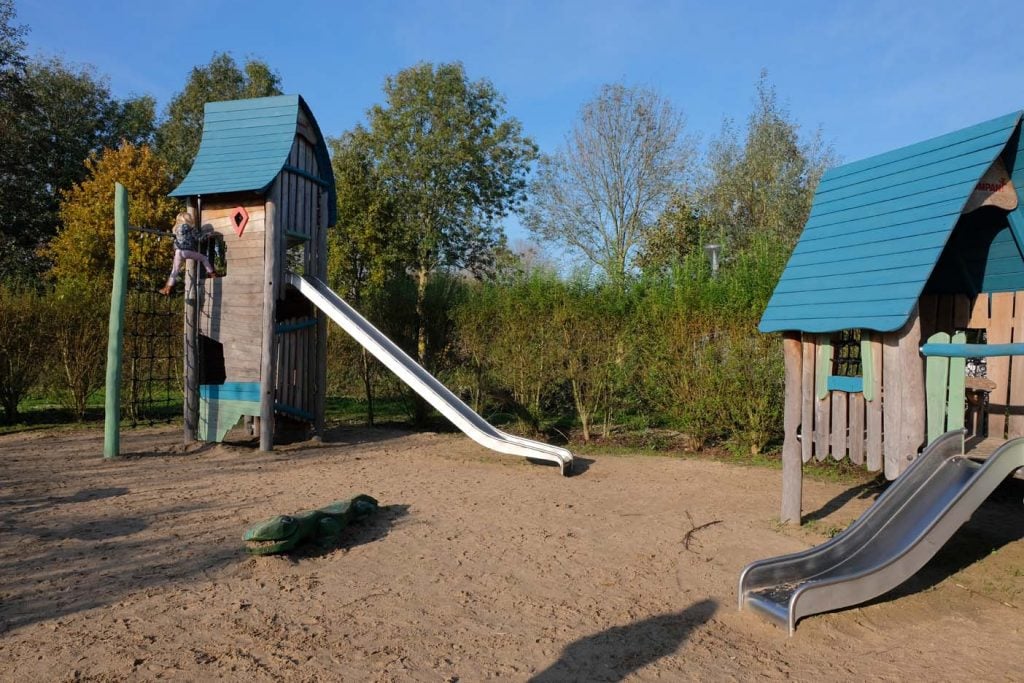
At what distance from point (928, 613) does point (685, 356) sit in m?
5.50

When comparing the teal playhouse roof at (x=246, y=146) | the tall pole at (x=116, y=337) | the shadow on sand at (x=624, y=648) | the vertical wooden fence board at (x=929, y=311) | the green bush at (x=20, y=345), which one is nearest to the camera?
the shadow on sand at (x=624, y=648)

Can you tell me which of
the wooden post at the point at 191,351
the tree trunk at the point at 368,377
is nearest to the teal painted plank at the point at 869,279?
the wooden post at the point at 191,351

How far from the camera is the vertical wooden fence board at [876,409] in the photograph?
498 cm

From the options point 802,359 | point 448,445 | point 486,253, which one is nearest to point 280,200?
point 448,445

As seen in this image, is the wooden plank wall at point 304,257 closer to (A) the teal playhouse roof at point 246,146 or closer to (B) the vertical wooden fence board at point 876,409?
(A) the teal playhouse roof at point 246,146

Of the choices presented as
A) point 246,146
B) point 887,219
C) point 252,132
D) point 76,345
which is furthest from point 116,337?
point 887,219

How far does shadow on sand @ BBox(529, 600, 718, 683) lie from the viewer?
10.9 ft

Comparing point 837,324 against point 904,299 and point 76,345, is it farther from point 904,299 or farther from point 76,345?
point 76,345

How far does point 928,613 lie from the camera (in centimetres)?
420

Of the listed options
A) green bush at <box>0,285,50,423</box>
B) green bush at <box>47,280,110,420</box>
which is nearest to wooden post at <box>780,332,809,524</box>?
green bush at <box>47,280,110,420</box>

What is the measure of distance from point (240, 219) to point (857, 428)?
7489mm

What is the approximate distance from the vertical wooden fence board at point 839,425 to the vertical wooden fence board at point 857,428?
7 cm

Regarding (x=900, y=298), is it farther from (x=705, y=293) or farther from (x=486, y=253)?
(x=486, y=253)

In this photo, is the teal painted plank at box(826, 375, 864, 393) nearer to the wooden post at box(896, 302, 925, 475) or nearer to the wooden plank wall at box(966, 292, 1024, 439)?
the wooden post at box(896, 302, 925, 475)
